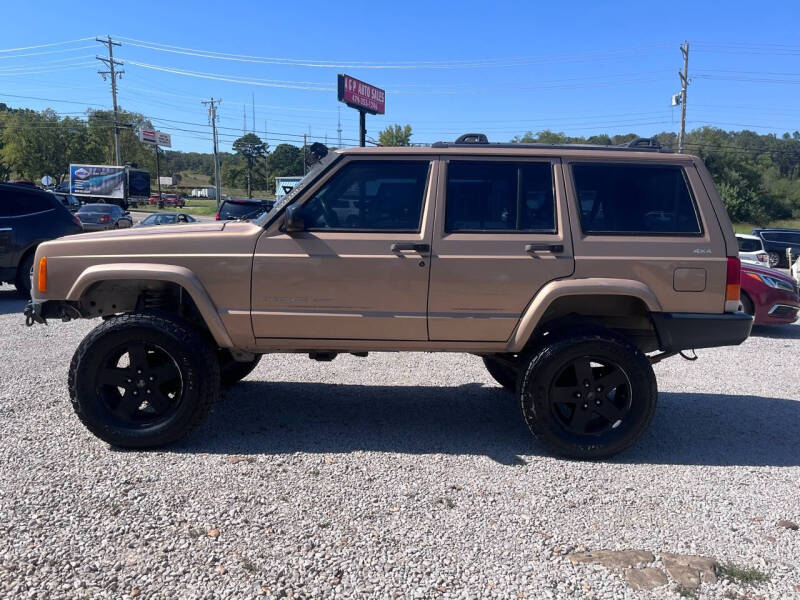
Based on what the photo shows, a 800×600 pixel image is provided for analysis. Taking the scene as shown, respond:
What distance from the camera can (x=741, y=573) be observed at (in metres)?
2.92

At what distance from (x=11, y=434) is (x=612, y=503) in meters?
4.01

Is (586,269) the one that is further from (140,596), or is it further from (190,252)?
(140,596)

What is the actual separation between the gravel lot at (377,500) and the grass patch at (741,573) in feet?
0.13

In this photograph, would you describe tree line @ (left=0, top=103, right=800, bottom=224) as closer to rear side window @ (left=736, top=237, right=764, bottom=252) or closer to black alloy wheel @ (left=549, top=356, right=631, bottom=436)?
rear side window @ (left=736, top=237, right=764, bottom=252)

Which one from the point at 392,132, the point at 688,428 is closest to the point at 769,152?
the point at 392,132

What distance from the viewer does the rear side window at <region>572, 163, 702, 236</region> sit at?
4289 mm

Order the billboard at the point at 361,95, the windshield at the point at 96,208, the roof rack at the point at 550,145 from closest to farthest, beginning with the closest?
the roof rack at the point at 550,145
the windshield at the point at 96,208
the billboard at the point at 361,95

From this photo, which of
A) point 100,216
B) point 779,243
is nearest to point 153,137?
point 100,216

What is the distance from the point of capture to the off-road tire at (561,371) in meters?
4.18

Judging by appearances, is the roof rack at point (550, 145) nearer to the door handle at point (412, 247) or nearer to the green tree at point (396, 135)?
the door handle at point (412, 247)

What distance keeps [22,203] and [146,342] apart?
764 cm

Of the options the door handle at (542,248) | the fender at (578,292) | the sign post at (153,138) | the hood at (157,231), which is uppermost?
the sign post at (153,138)

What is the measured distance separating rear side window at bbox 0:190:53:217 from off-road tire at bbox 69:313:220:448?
7.35 metres

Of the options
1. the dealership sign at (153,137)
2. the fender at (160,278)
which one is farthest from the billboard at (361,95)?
the dealership sign at (153,137)
